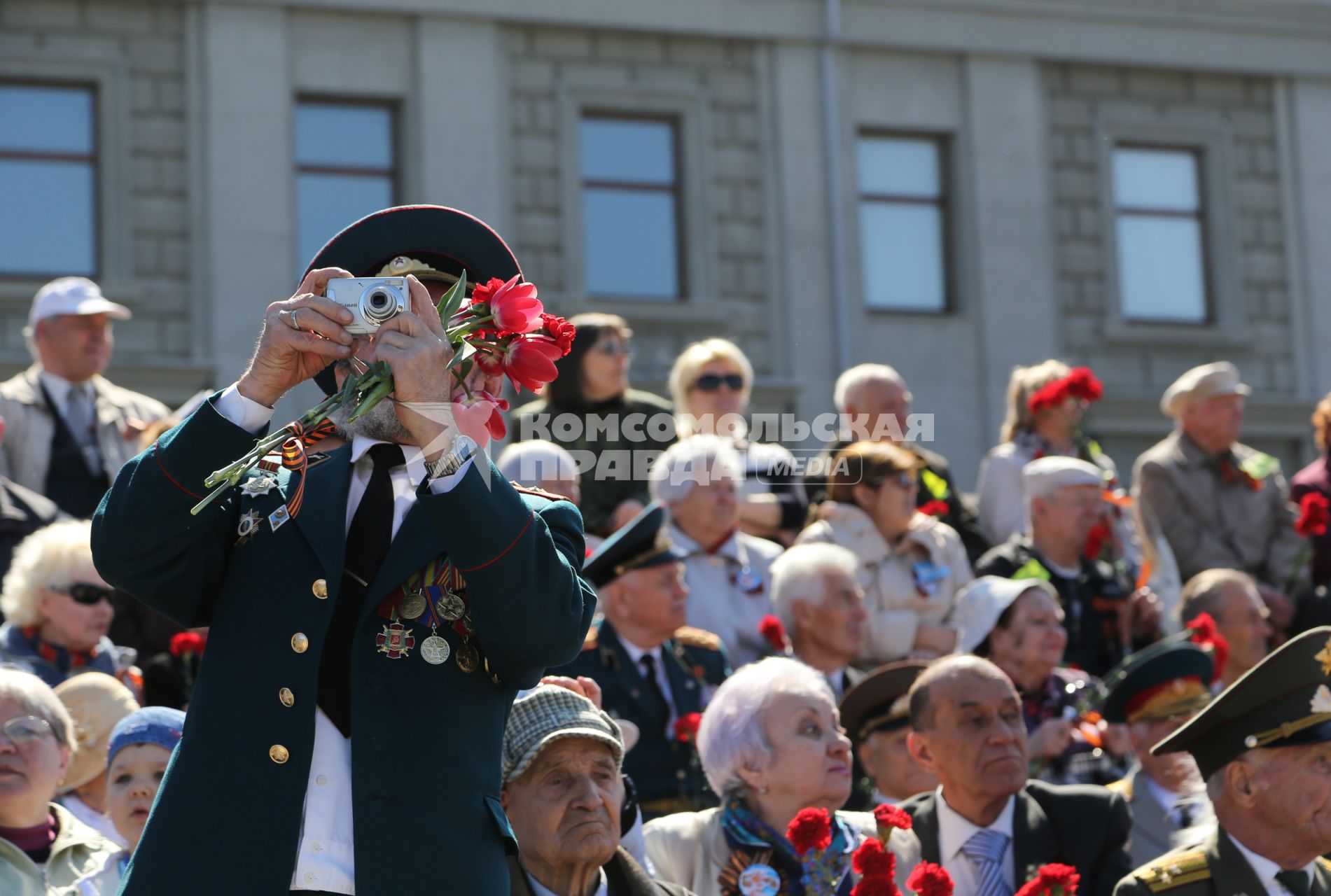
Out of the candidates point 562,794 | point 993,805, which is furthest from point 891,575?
point 562,794

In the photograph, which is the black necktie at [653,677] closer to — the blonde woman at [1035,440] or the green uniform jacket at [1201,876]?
the green uniform jacket at [1201,876]

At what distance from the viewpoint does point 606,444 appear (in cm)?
866

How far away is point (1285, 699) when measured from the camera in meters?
4.79

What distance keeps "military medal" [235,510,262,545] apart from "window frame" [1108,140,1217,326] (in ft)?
54.3

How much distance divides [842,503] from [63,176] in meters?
9.72

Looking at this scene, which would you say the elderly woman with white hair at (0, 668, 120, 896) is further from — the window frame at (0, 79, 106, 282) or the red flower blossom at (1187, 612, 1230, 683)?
the window frame at (0, 79, 106, 282)

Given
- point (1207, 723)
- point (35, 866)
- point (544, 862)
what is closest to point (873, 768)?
point (1207, 723)

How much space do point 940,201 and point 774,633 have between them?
1224cm

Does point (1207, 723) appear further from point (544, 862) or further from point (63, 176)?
point (63, 176)

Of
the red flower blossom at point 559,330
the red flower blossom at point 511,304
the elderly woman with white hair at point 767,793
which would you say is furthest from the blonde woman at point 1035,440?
the red flower blossom at point 511,304

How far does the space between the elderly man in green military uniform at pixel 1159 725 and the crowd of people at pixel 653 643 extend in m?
0.02

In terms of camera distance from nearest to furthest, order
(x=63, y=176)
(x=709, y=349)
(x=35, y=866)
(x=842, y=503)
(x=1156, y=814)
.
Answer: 1. (x=35, y=866)
2. (x=1156, y=814)
3. (x=842, y=503)
4. (x=709, y=349)
5. (x=63, y=176)

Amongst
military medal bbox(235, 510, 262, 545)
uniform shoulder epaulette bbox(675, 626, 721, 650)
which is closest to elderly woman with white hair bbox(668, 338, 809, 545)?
uniform shoulder epaulette bbox(675, 626, 721, 650)

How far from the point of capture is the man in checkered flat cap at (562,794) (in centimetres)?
444
